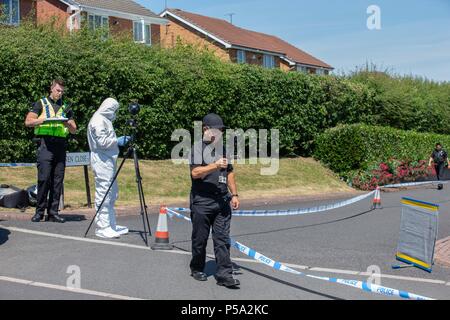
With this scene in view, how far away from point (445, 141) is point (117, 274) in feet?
90.1

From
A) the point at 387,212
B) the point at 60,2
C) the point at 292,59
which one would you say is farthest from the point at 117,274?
the point at 292,59

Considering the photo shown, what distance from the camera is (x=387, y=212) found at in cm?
1543

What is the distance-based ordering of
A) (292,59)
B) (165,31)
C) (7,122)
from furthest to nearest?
(292,59) → (165,31) → (7,122)

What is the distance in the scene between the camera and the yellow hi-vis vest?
10156 millimetres

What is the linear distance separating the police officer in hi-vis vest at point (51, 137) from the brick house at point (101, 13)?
27.9m

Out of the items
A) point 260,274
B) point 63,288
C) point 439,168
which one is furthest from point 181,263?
point 439,168

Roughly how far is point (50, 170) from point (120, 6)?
1466 inches

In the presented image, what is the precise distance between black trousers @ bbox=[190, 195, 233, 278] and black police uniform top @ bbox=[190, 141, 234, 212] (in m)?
0.04

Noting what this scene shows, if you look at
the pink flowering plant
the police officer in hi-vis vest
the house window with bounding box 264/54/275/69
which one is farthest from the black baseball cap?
the house window with bounding box 264/54/275/69

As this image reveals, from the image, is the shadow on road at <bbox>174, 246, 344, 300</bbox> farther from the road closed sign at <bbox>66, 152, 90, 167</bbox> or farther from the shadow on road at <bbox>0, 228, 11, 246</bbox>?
the road closed sign at <bbox>66, 152, 90, 167</bbox>

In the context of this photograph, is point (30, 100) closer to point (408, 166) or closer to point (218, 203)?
point (218, 203)

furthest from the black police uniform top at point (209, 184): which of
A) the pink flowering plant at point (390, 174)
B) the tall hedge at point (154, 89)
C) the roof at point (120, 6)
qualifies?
the roof at point (120, 6)

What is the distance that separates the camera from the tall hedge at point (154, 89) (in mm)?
17578

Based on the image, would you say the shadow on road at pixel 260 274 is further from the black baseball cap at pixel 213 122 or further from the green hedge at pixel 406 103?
the green hedge at pixel 406 103
